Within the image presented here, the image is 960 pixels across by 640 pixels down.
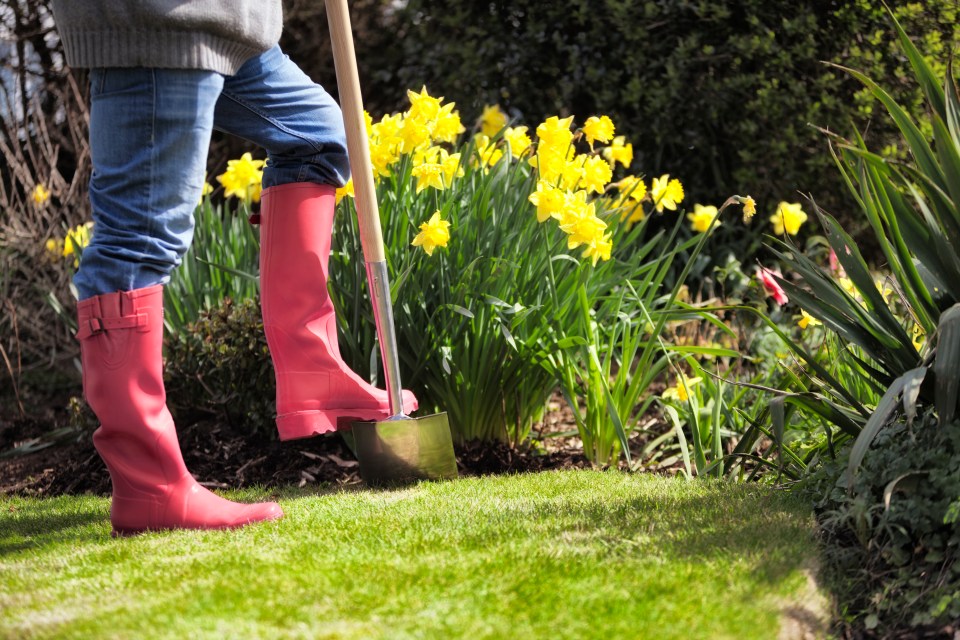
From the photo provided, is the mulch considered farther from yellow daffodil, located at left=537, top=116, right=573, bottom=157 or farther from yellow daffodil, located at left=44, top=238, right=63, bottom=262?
yellow daffodil, located at left=44, top=238, right=63, bottom=262

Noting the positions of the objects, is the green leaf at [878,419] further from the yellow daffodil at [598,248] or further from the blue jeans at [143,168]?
the blue jeans at [143,168]

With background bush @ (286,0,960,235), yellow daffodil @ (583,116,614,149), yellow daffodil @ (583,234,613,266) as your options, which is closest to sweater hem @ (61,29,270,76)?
yellow daffodil @ (583,234,613,266)

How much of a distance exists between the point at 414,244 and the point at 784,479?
1135 mm

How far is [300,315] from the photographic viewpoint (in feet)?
8.33

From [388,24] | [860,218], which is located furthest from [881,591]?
[388,24]

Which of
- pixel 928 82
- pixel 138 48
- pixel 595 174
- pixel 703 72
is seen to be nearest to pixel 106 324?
pixel 138 48

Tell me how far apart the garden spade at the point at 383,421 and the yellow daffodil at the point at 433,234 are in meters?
0.17

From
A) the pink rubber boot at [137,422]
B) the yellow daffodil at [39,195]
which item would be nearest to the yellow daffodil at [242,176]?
the yellow daffodil at [39,195]

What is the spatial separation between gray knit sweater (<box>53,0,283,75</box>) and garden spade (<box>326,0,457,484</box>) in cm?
46

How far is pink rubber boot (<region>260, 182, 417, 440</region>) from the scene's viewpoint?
2527 millimetres

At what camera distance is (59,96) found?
16.5 feet

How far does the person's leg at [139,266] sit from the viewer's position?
203 cm

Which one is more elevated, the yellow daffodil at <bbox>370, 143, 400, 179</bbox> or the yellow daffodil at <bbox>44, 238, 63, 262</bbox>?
the yellow daffodil at <bbox>370, 143, 400, 179</bbox>

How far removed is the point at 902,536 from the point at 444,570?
2.78ft
